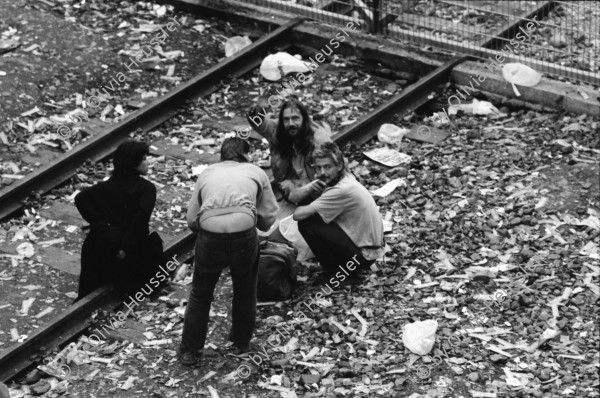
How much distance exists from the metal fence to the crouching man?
467 cm

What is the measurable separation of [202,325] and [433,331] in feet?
6.19

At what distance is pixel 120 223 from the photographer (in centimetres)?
1173

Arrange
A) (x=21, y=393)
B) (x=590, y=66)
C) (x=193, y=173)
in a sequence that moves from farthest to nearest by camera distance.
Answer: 1. (x=590, y=66)
2. (x=193, y=173)
3. (x=21, y=393)

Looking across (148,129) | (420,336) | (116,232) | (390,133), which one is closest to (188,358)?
(116,232)

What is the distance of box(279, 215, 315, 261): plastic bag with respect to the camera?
12562 mm

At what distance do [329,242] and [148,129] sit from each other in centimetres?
372

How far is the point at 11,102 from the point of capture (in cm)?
1522

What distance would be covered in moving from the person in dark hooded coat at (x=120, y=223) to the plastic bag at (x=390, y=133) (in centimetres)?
374

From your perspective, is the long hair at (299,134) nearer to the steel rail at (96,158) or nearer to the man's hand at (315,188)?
the man's hand at (315,188)

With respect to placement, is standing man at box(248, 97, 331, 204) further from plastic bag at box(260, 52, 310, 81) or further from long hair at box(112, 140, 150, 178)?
plastic bag at box(260, 52, 310, 81)

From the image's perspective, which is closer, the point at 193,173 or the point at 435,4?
the point at 193,173

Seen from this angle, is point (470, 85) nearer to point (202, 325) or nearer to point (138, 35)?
point (138, 35)

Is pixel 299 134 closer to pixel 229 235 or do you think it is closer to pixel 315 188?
pixel 315 188

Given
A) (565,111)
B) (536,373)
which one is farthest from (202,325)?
(565,111)
